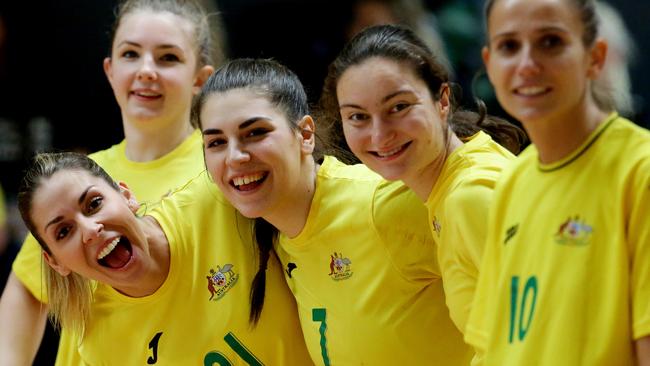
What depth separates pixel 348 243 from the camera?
2750mm

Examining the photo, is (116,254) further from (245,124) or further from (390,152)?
(390,152)

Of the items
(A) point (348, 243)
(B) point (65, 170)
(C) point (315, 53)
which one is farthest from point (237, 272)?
(C) point (315, 53)

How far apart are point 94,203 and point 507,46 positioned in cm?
142

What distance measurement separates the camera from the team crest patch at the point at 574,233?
1.79 m

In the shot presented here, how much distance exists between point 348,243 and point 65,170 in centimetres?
84

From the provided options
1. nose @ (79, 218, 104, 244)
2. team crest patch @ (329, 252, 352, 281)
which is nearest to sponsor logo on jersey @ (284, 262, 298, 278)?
team crest patch @ (329, 252, 352, 281)

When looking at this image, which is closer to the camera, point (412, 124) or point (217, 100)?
point (412, 124)

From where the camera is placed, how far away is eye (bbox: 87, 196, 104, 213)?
286 cm

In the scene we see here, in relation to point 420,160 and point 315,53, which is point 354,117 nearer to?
point 420,160

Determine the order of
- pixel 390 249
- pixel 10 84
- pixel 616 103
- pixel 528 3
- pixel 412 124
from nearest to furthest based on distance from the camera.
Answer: pixel 528 3, pixel 616 103, pixel 412 124, pixel 390 249, pixel 10 84

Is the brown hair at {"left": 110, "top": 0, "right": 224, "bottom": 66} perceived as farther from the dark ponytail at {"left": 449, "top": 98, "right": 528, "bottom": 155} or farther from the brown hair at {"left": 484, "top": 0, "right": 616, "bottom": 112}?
the brown hair at {"left": 484, "top": 0, "right": 616, "bottom": 112}

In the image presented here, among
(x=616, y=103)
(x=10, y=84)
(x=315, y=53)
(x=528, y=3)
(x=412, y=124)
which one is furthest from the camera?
(x=10, y=84)

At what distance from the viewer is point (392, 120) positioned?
2463 millimetres

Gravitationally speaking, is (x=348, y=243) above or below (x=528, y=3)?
below
